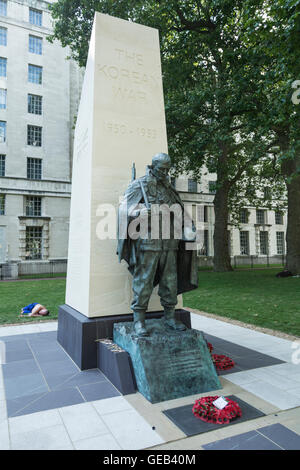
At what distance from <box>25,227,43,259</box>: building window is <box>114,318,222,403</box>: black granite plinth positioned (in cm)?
2577

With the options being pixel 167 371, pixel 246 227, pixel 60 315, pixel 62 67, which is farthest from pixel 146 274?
pixel 246 227

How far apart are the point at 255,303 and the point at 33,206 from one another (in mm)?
23204

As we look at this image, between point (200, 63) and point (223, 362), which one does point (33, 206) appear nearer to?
point (200, 63)

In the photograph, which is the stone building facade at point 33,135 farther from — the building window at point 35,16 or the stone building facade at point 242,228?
the stone building facade at point 242,228

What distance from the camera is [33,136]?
2906cm

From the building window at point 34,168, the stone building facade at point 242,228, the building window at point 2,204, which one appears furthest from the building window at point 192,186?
the building window at point 2,204

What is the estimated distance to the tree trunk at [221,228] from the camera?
76.4 feet

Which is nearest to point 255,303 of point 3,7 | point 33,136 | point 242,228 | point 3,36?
point 33,136

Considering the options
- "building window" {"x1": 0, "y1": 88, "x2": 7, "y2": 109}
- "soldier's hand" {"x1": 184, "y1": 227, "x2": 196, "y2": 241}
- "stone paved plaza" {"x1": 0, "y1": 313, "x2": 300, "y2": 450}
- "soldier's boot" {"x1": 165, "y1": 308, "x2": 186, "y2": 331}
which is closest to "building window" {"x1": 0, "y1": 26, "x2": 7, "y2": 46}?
"building window" {"x1": 0, "y1": 88, "x2": 7, "y2": 109}

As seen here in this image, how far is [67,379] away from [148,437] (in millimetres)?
1883

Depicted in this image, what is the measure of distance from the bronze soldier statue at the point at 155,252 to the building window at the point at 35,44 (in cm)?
3104

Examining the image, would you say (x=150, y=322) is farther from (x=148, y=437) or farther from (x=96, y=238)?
(x=148, y=437)

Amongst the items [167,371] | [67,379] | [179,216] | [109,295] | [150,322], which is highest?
[179,216]
